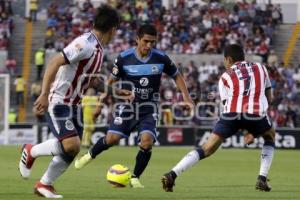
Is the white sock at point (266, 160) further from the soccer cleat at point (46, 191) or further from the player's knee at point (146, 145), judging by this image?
the soccer cleat at point (46, 191)

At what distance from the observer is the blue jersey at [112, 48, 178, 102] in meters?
13.7

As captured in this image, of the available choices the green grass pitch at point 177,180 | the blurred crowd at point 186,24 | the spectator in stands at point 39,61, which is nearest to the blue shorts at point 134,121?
the green grass pitch at point 177,180

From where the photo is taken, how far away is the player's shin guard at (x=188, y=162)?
11773 millimetres

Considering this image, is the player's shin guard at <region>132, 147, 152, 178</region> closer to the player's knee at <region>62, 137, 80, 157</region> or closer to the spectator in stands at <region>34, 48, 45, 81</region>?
the player's knee at <region>62, 137, 80, 157</region>

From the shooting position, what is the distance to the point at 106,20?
10906 millimetres

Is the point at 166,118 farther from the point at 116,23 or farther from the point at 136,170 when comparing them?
the point at 116,23

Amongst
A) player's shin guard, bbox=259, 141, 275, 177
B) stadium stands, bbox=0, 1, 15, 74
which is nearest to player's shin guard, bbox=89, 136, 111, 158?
player's shin guard, bbox=259, 141, 275, 177

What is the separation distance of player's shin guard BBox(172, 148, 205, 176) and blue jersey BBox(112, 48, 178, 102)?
6.49 ft

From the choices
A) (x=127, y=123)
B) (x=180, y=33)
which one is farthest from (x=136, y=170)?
(x=180, y=33)

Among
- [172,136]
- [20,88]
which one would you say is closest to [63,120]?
[172,136]

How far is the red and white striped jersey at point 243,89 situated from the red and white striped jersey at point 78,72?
218 centimetres

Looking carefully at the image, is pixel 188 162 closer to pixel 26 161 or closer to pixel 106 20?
pixel 26 161

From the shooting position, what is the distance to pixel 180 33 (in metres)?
39.1

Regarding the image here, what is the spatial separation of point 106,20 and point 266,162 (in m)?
3.42
